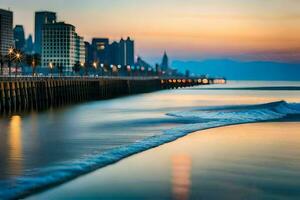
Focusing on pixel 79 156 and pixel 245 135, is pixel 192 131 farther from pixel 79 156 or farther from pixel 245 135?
pixel 79 156

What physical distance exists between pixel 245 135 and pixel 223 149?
6.84 meters

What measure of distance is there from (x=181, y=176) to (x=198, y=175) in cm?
56

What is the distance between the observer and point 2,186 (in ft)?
47.2

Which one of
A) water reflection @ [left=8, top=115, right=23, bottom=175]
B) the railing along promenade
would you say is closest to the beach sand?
water reflection @ [left=8, top=115, right=23, bottom=175]

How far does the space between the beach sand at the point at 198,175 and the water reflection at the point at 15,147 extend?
2606 millimetres

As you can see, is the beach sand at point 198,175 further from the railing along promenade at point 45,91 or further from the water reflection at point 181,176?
the railing along promenade at point 45,91

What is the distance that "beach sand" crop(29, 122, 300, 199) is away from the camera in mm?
14430

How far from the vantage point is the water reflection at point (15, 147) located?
1747cm

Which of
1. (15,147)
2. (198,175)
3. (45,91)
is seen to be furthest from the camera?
(45,91)

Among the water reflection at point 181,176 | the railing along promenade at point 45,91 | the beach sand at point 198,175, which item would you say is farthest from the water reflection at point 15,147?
the railing along promenade at point 45,91

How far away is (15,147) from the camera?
23609 millimetres

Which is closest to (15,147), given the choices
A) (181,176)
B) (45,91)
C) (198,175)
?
(181,176)

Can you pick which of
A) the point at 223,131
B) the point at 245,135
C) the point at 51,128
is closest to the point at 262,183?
the point at 245,135

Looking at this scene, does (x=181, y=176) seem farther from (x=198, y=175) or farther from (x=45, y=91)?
(x=45, y=91)
